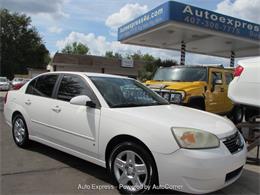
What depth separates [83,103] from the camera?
4.36 m

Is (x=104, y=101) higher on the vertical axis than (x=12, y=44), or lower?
lower

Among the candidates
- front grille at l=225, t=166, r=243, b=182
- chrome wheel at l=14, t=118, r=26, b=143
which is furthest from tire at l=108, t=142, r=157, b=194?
chrome wheel at l=14, t=118, r=26, b=143

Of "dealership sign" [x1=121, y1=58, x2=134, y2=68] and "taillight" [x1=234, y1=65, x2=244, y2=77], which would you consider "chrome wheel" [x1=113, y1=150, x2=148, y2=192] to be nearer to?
"taillight" [x1=234, y1=65, x2=244, y2=77]

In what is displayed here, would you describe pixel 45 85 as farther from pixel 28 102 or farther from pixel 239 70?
pixel 239 70

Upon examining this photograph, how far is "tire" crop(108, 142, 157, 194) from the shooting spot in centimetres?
365

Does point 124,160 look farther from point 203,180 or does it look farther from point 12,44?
point 12,44

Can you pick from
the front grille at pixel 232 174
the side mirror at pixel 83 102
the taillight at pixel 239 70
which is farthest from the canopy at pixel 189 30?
the front grille at pixel 232 174

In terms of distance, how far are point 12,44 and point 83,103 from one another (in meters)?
56.0

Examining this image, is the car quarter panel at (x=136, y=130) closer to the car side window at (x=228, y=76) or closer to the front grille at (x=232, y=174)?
the front grille at (x=232, y=174)

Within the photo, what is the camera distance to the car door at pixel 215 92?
8.77 m

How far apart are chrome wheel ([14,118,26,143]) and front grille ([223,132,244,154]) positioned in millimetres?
→ 3886

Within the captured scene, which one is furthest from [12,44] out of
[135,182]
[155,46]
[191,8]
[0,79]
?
[135,182]

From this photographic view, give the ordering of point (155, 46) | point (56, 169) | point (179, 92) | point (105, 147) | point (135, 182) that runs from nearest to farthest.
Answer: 1. point (135, 182)
2. point (105, 147)
3. point (56, 169)
4. point (179, 92)
5. point (155, 46)

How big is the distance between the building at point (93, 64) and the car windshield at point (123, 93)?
33633 millimetres
